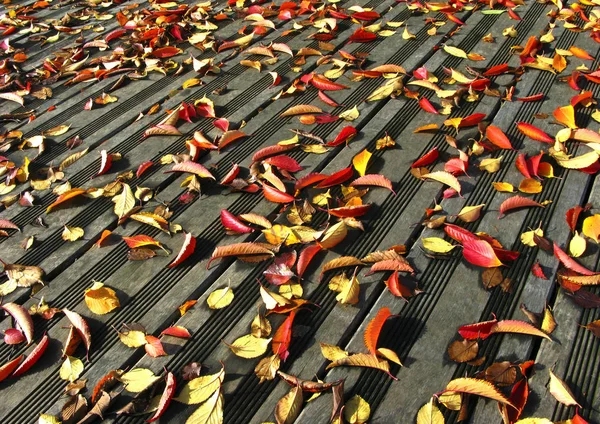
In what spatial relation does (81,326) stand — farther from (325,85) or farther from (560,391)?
(325,85)

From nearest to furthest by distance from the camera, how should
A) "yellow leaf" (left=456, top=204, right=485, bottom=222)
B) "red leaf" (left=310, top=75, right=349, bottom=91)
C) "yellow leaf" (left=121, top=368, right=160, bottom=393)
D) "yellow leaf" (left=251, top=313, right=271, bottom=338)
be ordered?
"yellow leaf" (left=121, top=368, right=160, bottom=393) → "yellow leaf" (left=251, top=313, right=271, bottom=338) → "yellow leaf" (left=456, top=204, right=485, bottom=222) → "red leaf" (left=310, top=75, right=349, bottom=91)

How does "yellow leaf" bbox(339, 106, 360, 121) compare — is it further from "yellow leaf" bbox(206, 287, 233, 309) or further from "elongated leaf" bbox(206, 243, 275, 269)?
"yellow leaf" bbox(206, 287, 233, 309)

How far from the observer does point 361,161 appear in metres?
2.24

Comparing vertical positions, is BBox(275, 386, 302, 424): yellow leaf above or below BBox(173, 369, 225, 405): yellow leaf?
above

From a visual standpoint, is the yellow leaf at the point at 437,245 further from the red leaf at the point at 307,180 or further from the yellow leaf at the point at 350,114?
the yellow leaf at the point at 350,114

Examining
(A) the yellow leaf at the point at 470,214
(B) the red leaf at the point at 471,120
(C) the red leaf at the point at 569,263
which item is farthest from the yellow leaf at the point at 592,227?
(B) the red leaf at the point at 471,120

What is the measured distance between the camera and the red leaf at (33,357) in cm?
158

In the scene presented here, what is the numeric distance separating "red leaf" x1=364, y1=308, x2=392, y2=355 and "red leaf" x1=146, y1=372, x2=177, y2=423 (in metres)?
0.59

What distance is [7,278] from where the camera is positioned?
189cm

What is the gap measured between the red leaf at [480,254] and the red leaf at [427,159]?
0.52m

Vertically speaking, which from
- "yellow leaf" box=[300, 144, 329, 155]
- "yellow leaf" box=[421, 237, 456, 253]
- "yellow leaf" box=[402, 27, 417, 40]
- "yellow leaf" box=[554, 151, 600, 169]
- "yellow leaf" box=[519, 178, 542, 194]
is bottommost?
"yellow leaf" box=[421, 237, 456, 253]

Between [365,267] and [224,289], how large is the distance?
50 centimetres

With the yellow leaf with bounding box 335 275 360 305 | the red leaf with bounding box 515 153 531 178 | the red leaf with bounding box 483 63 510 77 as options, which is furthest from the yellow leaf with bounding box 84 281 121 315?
the red leaf with bounding box 483 63 510 77

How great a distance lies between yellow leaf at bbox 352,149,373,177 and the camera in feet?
7.23
